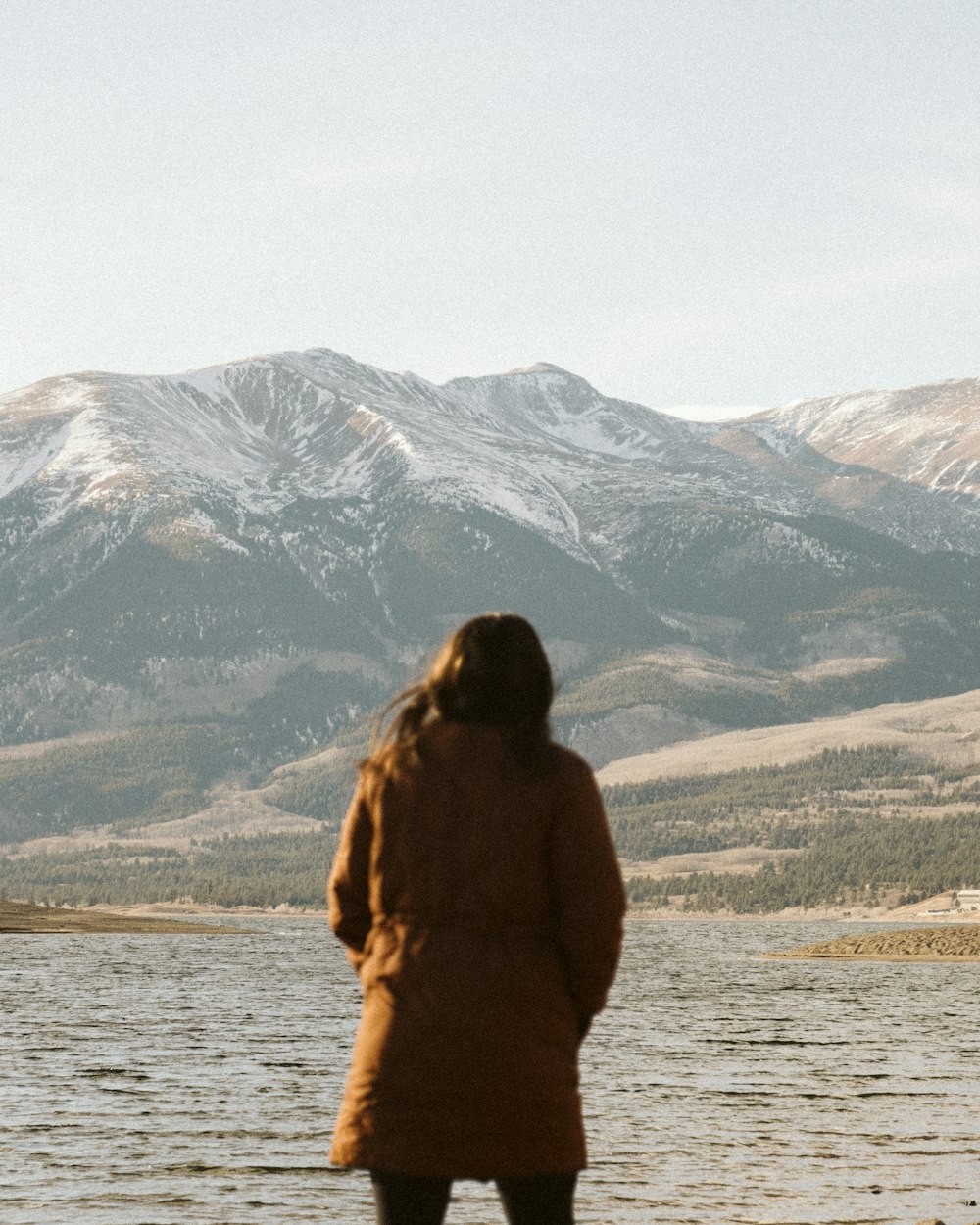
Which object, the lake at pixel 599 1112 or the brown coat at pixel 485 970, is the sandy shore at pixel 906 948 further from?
the brown coat at pixel 485 970

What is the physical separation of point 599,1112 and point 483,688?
29.8m

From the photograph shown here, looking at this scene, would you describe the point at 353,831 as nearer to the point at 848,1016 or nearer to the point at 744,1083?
the point at 744,1083

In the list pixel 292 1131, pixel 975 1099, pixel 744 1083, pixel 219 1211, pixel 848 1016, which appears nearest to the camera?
pixel 219 1211

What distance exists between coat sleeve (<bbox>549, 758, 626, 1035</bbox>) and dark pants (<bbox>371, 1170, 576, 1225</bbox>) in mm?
1146

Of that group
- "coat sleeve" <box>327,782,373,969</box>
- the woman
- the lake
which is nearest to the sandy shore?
the lake

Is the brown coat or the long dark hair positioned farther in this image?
the long dark hair

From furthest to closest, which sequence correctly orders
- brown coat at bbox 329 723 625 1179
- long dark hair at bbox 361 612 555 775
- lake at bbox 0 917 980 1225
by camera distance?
lake at bbox 0 917 980 1225 → long dark hair at bbox 361 612 555 775 → brown coat at bbox 329 723 625 1179

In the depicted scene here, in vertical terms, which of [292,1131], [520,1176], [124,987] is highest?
[520,1176]

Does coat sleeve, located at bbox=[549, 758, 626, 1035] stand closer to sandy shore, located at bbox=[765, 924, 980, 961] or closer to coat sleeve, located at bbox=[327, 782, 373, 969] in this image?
coat sleeve, located at bbox=[327, 782, 373, 969]

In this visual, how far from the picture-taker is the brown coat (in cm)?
1093

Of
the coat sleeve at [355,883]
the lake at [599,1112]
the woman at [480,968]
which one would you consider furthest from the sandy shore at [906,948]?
the woman at [480,968]

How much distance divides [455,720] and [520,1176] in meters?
2.68

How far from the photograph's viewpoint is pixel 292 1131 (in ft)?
115

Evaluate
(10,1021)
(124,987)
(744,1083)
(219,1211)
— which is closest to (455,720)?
(219,1211)
